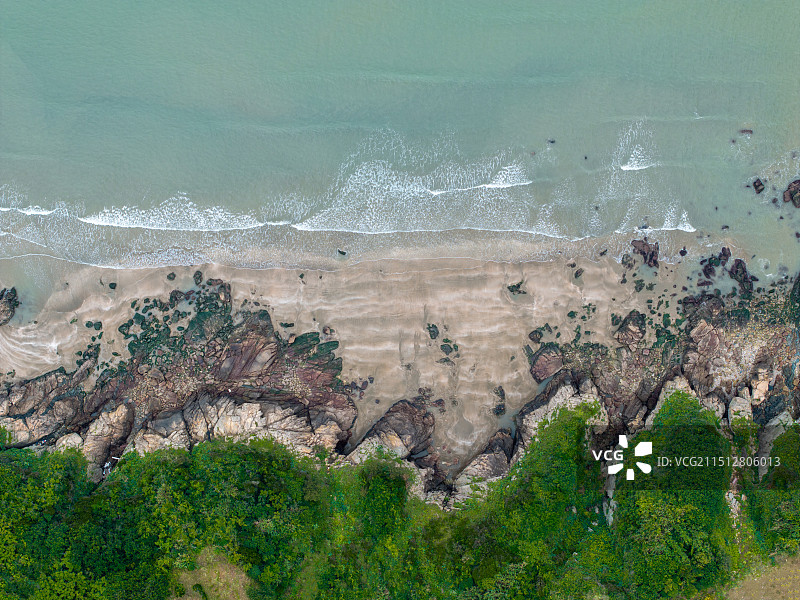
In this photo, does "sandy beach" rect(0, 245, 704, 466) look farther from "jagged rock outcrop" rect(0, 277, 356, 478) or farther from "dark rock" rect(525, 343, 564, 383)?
"jagged rock outcrop" rect(0, 277, 356, 478)

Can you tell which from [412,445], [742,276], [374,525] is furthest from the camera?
[742,276]

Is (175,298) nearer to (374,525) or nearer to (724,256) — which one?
(374,525)

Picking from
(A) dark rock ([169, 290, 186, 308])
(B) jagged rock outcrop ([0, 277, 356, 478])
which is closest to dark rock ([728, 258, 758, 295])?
(B) jagged rock outcrop ([0, 277, 356, 478])

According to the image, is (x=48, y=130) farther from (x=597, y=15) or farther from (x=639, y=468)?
(x=639, y=468)

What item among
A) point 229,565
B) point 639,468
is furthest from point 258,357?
point 639,468

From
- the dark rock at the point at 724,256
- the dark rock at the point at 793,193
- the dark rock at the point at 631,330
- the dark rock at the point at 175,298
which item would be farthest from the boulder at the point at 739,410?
the dark rock at the point at 175,298

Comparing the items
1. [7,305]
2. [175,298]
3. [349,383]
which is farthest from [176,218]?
[349,383]
